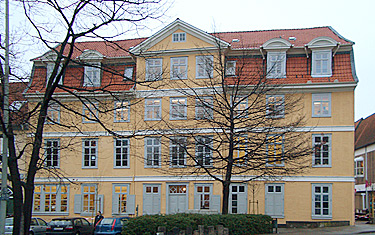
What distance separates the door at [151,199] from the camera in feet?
112

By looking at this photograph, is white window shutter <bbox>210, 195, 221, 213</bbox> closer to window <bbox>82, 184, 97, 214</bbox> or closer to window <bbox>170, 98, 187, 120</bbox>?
window <bbox>170, 98, 187, 120</bbox>

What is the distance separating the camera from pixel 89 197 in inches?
1398

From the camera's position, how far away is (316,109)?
3319 cm

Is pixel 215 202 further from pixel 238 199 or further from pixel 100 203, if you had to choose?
pixel 100 203

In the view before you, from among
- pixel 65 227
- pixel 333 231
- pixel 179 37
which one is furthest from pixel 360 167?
pixel 65 227

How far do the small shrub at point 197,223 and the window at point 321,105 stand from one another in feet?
33.6

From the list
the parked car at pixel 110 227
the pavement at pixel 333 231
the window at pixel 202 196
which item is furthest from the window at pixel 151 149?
the pavement at pixel 333 231

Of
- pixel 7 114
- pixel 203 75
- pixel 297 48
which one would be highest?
pixel 297 48

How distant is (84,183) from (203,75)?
12.0 meters

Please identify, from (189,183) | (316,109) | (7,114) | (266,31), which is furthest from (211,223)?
(266,31)

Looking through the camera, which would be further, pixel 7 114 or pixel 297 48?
pixel 297 48

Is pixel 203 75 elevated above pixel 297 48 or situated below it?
below

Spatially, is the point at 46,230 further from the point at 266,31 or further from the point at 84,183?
the point at 266,31

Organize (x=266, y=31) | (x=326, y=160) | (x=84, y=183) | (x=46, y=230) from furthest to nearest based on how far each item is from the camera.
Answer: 1. (x=266, y=31)
2. (x=84, y=183)
3. (x=326, y=160)
4. (x=46, y=230)
